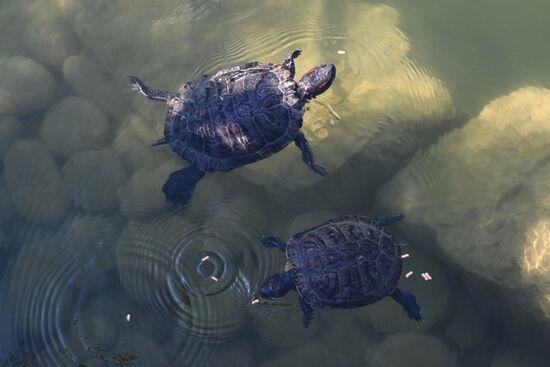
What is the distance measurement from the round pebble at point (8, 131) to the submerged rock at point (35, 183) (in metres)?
0.11

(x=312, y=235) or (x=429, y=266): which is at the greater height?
(x=312, y=235)

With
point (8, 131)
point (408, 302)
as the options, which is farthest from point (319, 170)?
point (8, 131)

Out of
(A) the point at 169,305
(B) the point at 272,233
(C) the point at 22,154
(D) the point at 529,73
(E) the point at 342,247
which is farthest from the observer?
(D) the point at 529,73

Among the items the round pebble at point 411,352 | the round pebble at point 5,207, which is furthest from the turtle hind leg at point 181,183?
the round pebble at point 411,352

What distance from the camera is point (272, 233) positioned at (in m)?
4.61

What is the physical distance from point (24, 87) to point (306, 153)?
3463 mm

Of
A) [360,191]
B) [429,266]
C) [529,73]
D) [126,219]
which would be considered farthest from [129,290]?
[529,73]

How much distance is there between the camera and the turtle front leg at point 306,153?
436 centimetres

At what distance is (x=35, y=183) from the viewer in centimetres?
→ 482

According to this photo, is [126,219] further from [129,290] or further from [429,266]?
[429,266]

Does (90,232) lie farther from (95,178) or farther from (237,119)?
(237,119)

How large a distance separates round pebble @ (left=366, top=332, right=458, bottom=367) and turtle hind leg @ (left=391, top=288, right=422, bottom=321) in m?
0.22

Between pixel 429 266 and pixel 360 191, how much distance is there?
0.99 metres

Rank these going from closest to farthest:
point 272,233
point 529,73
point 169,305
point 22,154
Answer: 1. point 169,305
2. point 272,233
3. point 22,154
4. point 529,73
